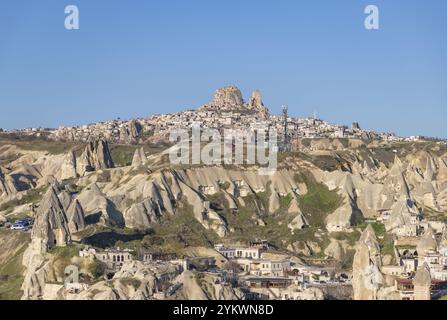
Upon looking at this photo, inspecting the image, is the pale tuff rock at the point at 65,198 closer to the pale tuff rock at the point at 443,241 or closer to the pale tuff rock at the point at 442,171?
the pale tuff rock at the point at 443,241

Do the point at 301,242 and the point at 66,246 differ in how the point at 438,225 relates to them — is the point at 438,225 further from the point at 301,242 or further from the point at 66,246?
the point at 66,246

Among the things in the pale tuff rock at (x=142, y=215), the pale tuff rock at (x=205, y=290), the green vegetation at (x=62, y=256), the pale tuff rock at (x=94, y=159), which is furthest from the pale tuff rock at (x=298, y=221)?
the pale tuff rock at (x=205, y=290)

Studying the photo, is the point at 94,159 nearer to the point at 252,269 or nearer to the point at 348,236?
the point at 348,236

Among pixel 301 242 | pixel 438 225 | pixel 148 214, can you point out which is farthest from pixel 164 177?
pixel 438 225

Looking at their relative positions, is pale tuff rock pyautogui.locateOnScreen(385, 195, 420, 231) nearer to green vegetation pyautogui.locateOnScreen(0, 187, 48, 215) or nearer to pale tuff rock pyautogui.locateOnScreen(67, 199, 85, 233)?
pale tuff rock pyautogui.locateOnScreen(67, 199, 85, 233)

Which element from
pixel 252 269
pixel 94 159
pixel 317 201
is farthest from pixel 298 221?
pixel 94 159

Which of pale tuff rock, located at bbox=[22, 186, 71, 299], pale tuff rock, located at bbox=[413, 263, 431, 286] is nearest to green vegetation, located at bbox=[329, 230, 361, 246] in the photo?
pale tuff rock, located at bbox=[22, 186, 71, 299]
